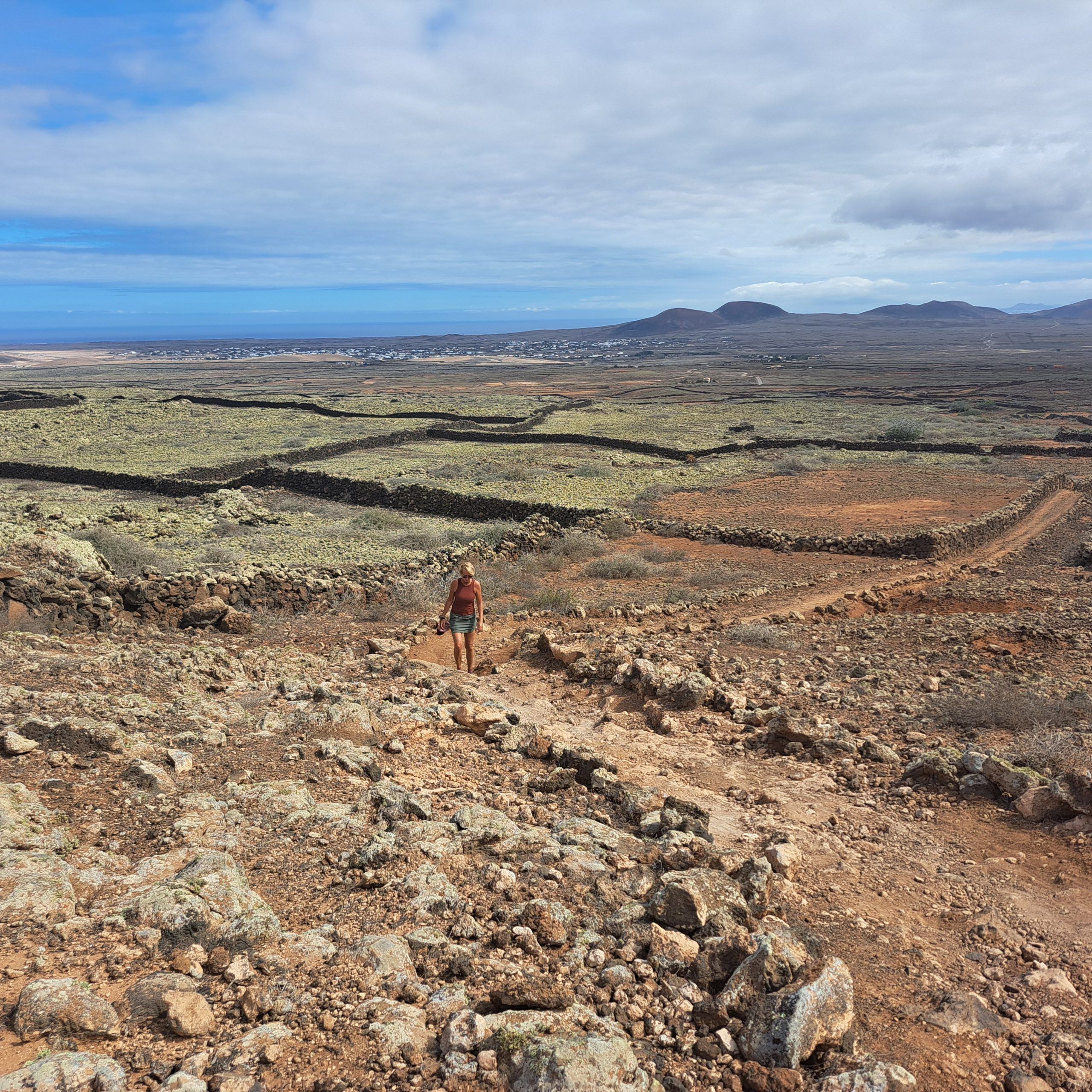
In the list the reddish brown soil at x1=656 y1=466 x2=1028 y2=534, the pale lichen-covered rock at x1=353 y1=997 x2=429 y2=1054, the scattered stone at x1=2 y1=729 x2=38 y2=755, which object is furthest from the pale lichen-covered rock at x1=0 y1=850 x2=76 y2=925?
the reddish brown soil at x1=656 y1=466 x2=1028 y2=534

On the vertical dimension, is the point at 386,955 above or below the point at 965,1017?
above

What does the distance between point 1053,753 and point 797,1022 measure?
4.22 m

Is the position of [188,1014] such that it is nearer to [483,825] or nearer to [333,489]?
[483,825]

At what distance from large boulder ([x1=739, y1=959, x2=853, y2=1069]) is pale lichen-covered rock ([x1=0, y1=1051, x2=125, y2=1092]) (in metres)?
2.47

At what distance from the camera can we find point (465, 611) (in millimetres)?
9617

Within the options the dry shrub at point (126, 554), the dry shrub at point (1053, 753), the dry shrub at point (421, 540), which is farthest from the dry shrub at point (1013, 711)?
the dry shrub at point (126, 554)

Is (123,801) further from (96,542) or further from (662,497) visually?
(662,497)

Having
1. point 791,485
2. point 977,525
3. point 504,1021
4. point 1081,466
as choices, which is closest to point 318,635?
point 504,1021

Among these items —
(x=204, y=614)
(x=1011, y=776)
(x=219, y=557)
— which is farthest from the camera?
Result: (x=219, y=557)

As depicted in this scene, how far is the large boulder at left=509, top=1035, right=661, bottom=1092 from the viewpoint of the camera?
9.57 ft

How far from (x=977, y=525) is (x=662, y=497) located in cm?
886

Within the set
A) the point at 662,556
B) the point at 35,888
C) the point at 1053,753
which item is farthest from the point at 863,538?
the point at 35,888

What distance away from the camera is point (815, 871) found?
506cm

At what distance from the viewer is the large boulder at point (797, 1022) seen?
3.22 m
